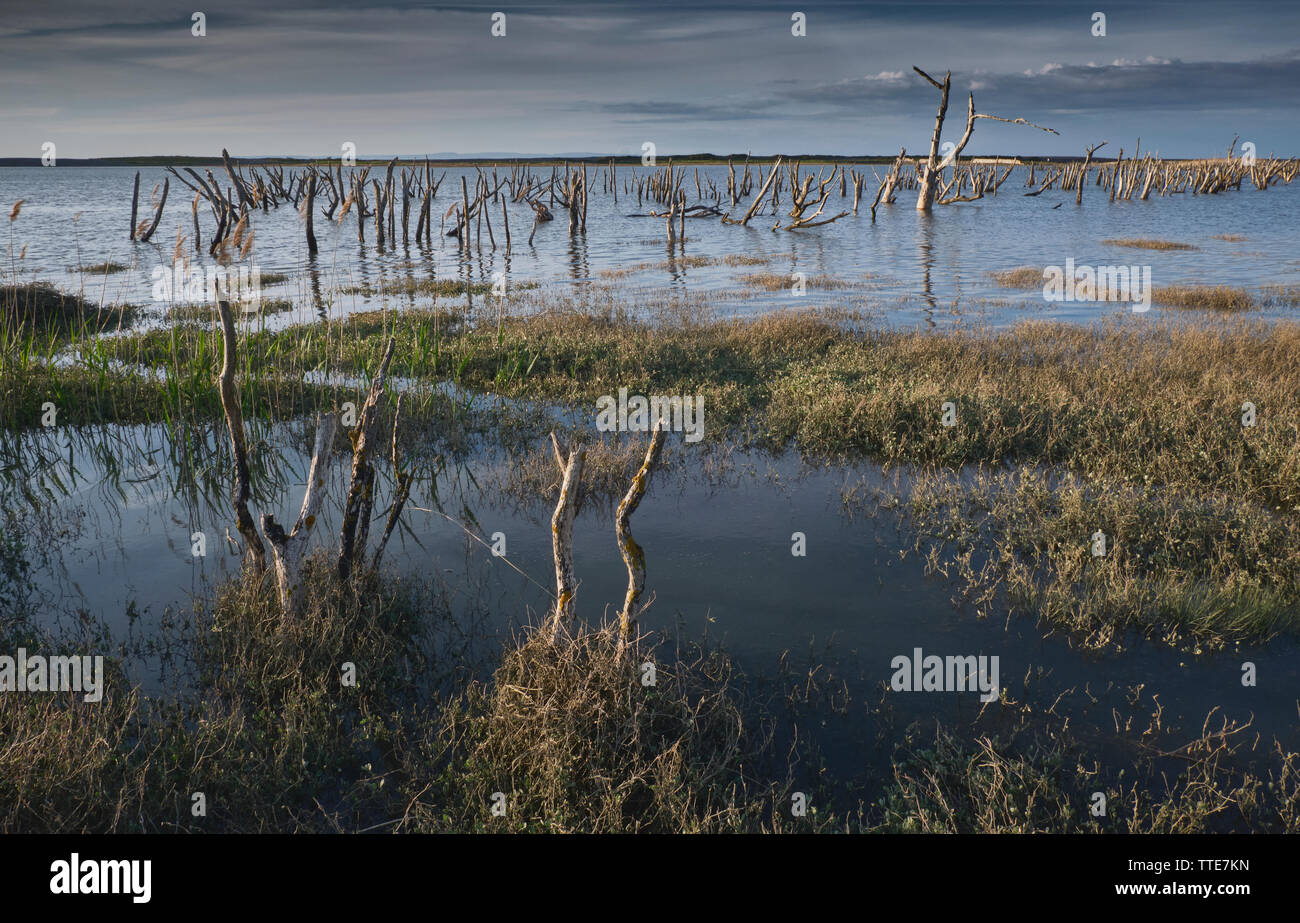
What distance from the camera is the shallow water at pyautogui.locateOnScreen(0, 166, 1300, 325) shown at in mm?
20391

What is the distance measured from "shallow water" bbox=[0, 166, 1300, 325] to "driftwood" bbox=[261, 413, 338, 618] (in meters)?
6.87

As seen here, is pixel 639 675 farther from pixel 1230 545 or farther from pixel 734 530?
pixel 1230 545

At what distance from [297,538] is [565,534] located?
189 cm

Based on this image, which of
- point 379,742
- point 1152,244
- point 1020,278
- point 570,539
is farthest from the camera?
point 1152,244

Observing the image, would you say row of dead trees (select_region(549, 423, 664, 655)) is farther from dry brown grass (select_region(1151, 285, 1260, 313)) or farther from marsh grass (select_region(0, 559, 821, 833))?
dry brown grass (select_region(1151, 285, 1260, 313))

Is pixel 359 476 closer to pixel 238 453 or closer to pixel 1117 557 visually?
pixel 238 453

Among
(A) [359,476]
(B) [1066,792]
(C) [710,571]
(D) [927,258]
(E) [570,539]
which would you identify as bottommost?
(B) [1066,792]

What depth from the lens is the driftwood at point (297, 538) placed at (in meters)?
5.24

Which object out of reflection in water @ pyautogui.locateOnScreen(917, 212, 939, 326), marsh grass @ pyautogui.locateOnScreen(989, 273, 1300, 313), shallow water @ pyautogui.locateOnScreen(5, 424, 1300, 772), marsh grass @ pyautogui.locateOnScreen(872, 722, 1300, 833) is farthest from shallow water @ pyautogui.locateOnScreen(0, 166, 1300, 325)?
marsh grass @ pyautogui.locateOnScreen(872, 722, 1300, 833)

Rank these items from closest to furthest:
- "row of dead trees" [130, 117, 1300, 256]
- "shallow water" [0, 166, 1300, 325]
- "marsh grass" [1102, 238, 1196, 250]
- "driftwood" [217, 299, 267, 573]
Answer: "driftwood" [217, 299, 267, 573]
"shallow water" [0, 166, 1300, 325]
"marsh grass" [1102, 238, 1196, 250]
"row of dead trees" [130, 117, 1300, 256]

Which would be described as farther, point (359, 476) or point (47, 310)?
point (47, 310)

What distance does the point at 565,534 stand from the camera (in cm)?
482

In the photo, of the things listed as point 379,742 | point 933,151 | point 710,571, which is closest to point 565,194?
point 933,151
